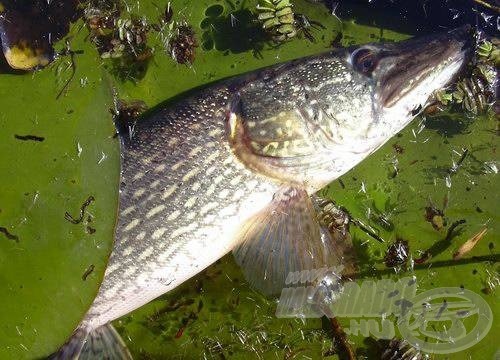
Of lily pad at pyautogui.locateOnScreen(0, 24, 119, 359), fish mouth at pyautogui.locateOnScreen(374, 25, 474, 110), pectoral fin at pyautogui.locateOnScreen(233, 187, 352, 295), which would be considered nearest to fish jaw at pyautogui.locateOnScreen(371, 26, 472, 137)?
fish mouth at pyautogui.locateOnScreen(374, 25, 474, 110)

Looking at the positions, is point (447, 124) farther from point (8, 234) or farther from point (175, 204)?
point (8, 234)

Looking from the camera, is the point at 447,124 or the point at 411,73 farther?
the point at 447,124

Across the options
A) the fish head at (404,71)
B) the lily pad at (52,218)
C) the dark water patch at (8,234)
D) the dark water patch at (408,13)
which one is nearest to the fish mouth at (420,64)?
the fish head at (404,71)

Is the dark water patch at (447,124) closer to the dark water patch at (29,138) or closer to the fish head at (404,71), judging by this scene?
the fish head at (404,71)

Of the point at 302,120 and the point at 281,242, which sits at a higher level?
the point at 302,120

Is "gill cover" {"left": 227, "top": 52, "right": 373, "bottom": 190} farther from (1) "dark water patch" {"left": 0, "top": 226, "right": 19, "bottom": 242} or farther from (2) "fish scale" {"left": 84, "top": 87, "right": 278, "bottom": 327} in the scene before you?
(1) "dark water patch" {"left": 0, "top": 226, "right": 19, "bottom": 242}

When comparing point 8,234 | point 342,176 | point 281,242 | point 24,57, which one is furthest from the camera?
point 342,176

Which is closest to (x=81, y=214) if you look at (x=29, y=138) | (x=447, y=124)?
(x=29, y=138)
